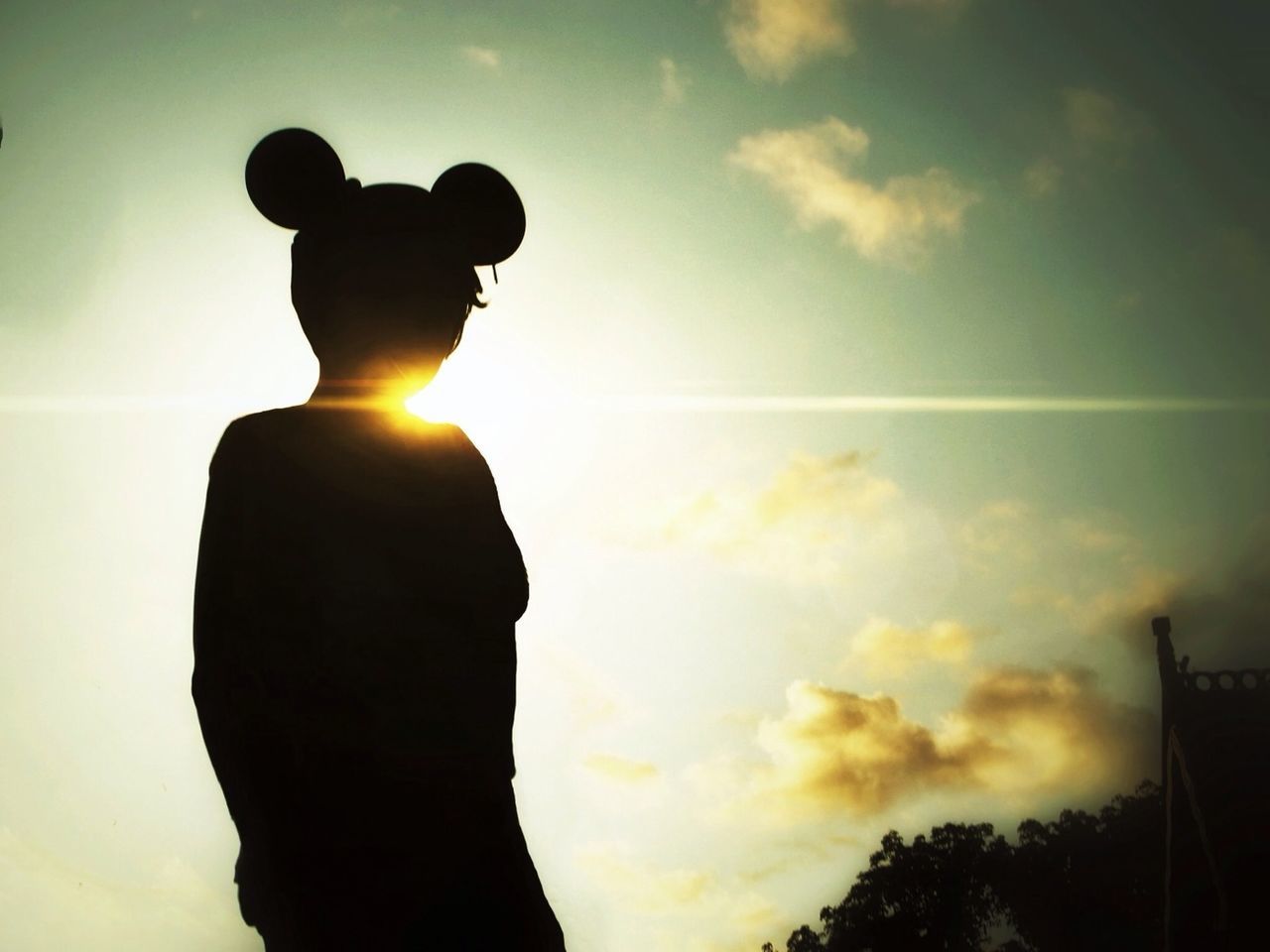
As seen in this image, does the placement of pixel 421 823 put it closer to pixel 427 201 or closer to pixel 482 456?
pixel 482 456

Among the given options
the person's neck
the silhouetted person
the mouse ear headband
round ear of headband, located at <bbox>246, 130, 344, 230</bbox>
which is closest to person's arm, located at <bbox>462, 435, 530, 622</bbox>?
the silhouetted person

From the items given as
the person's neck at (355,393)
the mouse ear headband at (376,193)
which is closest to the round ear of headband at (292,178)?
the mouse ear headband at (376,193)

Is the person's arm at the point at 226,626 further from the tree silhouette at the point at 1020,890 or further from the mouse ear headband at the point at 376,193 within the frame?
the tree silhouette at the point at 1020,890

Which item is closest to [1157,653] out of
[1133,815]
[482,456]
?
[1133,815]

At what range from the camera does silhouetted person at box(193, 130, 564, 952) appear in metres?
1.90

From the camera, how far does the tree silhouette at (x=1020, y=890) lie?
25.6 metres


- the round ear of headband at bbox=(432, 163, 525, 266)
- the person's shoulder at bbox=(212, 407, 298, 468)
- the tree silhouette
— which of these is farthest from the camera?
the tree silhouette

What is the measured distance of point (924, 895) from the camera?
33000 mm

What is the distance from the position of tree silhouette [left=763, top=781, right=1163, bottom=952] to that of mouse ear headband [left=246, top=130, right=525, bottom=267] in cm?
2886

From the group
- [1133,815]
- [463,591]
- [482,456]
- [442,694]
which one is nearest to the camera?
[442,694]

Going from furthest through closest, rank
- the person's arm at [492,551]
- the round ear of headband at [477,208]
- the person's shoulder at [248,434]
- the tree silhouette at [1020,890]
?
the tree silhouette at [1020,890] < the round ear of headband at [477,208] < the person's arm at [492,551] < the person's shoulder at [248,434]

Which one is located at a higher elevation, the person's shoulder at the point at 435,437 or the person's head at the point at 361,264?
the person's head at the point at 361,264

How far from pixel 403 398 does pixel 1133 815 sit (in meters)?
32.5

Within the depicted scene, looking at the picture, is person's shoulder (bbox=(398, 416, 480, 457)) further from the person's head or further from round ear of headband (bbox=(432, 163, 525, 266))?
round ear of headband (bbox=(432, 163, 525, 266))
